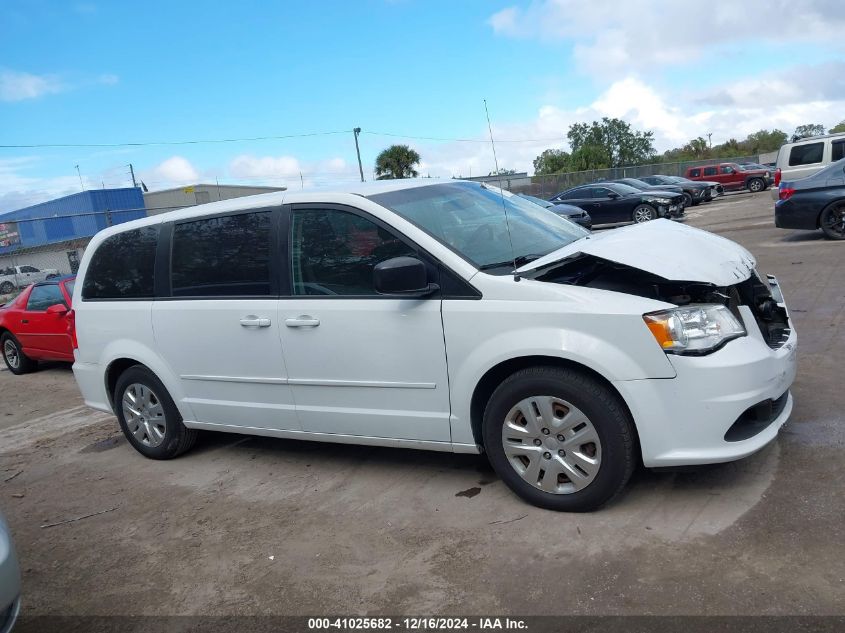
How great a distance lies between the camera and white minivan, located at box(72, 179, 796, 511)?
11.1ft

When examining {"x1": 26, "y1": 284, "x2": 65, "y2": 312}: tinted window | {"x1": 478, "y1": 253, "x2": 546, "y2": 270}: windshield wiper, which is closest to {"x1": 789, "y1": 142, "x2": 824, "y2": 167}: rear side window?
{"x1": 478, "y1": 253, "x2": 546, "y2": 270}: windshield wiper

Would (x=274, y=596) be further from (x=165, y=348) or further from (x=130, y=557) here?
(x=165, y=348)

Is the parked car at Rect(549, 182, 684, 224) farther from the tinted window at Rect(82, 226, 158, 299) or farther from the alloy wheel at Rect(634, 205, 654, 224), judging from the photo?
the tinted window at Rect(82, 226, 158, 299)

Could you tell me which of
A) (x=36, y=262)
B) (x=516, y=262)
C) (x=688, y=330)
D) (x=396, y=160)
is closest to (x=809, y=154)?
(x=516, y=262)

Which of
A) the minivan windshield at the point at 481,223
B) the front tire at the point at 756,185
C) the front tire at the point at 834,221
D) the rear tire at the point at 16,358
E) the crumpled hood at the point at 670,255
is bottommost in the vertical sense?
the front tire at the point at 756,185

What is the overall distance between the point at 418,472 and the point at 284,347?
3.72 ft

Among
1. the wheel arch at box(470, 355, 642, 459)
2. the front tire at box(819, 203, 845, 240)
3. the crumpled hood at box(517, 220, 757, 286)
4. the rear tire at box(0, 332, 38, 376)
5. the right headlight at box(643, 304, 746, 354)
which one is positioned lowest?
the rear tire at box(0, 332, 38, 376)

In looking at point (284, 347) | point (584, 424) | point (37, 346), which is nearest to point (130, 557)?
point (284, 347)

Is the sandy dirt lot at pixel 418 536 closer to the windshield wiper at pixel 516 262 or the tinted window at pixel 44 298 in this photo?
the windshield wiper at pixel 516 262

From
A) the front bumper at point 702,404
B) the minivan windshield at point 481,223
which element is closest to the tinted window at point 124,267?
the minivan windshield at point 481,223

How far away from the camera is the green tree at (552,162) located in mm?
42625

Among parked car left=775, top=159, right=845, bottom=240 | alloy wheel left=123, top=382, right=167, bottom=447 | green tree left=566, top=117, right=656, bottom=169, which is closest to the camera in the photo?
alloy wheel left=123, top=382, right=167, bottom=447

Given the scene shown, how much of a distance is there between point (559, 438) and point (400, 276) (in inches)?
44.4

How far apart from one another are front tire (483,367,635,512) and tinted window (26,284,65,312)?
7.93m
